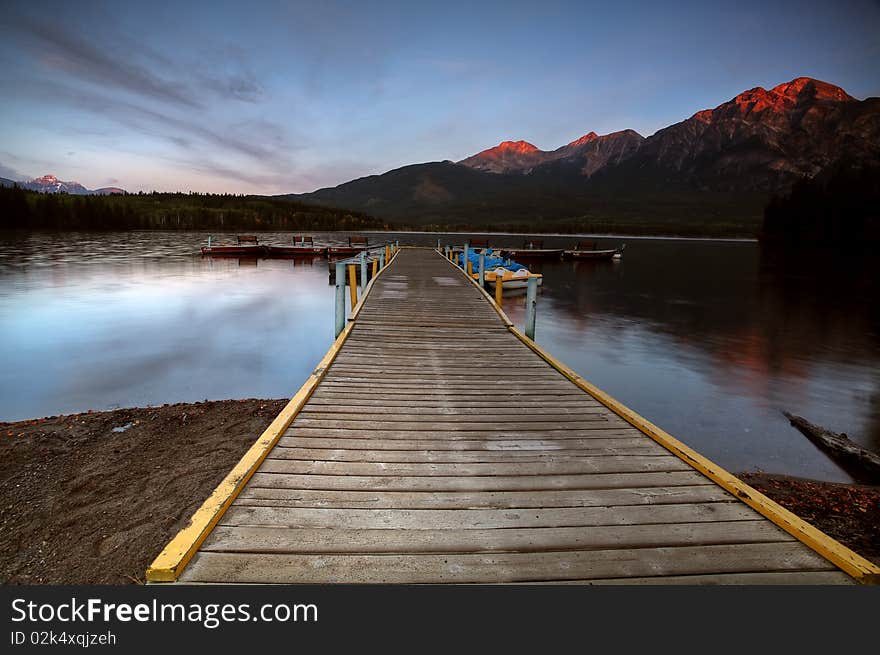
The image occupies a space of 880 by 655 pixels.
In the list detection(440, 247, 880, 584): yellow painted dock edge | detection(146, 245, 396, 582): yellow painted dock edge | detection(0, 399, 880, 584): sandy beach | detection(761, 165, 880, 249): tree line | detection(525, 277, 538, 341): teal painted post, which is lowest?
detection(0, 399, 880, 584): sandy beach

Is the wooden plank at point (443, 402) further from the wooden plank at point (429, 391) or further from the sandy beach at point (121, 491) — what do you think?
the sandy beach at point (121, 491)

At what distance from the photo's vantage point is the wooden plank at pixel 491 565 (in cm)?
238

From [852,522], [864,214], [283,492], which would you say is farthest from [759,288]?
[864,214]

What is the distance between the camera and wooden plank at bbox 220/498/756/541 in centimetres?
283

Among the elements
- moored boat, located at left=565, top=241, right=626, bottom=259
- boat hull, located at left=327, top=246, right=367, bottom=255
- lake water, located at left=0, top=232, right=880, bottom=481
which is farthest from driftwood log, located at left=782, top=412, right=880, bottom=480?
moored boat, located at left=565, top=241, right=626, bottom=259

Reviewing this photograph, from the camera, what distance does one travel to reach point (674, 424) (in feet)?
30.0

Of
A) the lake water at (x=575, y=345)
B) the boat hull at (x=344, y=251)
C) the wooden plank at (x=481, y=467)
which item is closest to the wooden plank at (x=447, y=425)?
the wooden plank at (x=481, y=467)

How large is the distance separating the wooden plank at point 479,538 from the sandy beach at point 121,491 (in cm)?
211

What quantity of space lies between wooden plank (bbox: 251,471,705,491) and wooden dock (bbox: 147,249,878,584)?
0.05 ft

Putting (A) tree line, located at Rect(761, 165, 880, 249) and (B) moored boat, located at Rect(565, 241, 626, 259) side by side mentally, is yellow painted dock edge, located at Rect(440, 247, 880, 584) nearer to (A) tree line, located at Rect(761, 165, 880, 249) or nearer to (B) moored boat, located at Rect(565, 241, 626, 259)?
(B) moored boat, located at Rect(565, 241, 626, 259)

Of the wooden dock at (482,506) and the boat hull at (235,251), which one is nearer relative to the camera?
the wooden dock at (482,506)

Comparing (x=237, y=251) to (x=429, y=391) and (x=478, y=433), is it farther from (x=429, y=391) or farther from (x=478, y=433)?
(x=478, y=433)
